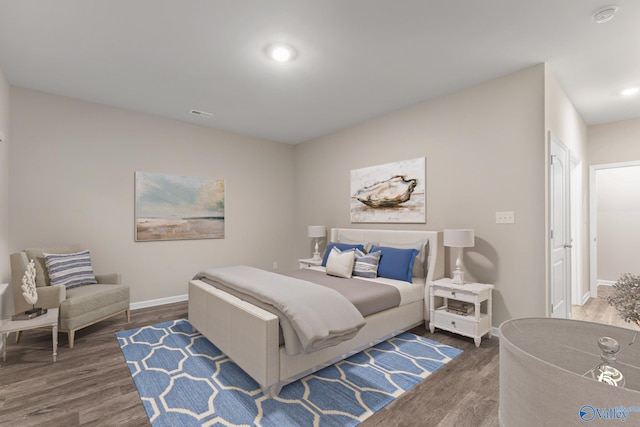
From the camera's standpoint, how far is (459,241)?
314cm

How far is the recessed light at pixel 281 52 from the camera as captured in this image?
2646 millimetres

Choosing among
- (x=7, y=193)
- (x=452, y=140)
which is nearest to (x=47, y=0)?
(x=7, y=193)

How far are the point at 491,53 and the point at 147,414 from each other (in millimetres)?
3899

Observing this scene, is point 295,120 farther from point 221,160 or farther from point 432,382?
point 432,382

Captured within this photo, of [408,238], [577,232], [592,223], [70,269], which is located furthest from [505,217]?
[70,269]

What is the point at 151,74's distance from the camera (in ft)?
10.3

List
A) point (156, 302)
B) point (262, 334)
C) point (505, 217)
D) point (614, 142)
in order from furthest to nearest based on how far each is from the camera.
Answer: point (614, 142), point (156, 302), point (505, 217), point (262, 334)

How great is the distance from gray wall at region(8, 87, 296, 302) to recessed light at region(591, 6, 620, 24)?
4.53 metres

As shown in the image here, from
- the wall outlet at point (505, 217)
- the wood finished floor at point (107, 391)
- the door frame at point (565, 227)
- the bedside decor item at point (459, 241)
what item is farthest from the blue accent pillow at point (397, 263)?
the door frame at point (565, 227)

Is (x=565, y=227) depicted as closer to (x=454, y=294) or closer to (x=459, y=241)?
(x=459, y=241)

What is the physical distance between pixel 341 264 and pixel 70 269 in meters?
3.03

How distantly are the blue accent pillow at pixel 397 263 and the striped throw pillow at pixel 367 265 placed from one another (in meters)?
0.07

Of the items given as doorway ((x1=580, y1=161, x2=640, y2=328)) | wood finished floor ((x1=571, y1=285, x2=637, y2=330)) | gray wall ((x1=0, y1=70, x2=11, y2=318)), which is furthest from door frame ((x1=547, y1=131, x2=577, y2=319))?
gray wall ((x1=0, y1=70, x2=11, y2=318))

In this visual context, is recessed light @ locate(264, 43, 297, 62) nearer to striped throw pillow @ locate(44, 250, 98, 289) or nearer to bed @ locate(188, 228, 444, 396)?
bed @ locate(188, 228, 444, 396)
